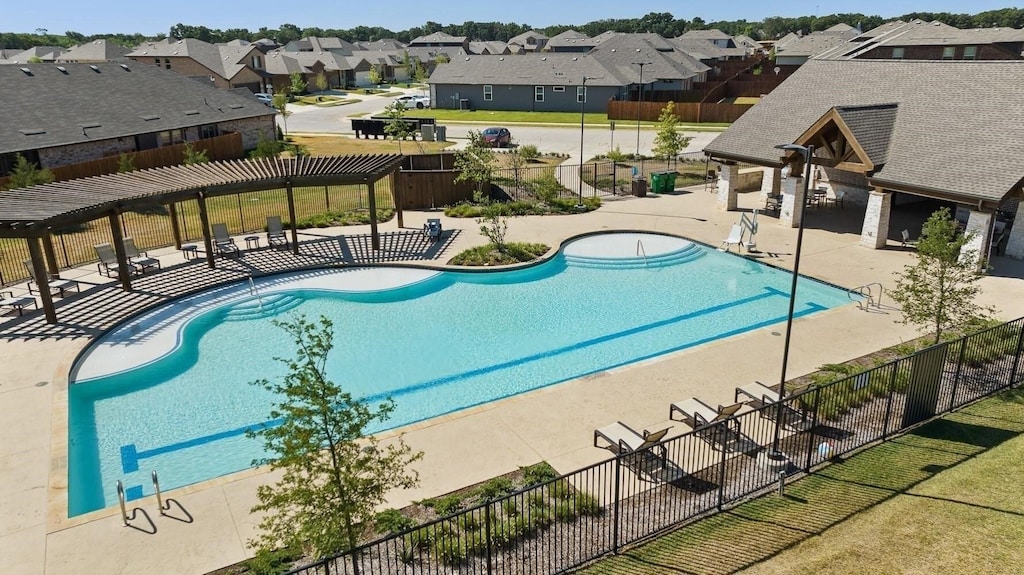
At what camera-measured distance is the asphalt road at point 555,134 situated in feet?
162

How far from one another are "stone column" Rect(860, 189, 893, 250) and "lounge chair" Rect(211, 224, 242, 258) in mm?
23890

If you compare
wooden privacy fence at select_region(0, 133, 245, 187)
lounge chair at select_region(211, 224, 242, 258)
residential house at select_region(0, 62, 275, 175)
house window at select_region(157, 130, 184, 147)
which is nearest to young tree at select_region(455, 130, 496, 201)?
lounge chair at select_region(211, 224, 242, 258)

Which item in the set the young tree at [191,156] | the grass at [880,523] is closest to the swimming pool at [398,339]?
the grass at [880,523]

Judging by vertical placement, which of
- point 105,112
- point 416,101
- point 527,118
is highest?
point 105,112

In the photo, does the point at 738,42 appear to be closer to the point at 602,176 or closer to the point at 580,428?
the point at 602,176

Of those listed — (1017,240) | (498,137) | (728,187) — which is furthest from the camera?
(498,137)

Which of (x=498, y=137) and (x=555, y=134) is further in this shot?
(x=555, y=134)

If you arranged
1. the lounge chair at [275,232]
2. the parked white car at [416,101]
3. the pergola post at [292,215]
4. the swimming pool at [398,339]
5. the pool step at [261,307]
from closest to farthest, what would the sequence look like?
the swimming pool at [398,339], the pool step at [261,307], the pergola post at [292,215], the lounge chair at [275,232], the parked white car at [416,101]

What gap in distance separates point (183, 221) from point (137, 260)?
3977 millimetres

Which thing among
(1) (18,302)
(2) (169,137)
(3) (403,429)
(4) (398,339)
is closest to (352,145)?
(2) (169,137)

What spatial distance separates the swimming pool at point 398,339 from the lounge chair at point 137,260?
2897 millimetres

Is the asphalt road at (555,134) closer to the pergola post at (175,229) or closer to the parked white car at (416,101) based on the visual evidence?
the parked white car at (416,101)

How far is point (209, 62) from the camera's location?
3268 inches

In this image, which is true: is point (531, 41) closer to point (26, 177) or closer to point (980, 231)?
point (26, 177)
